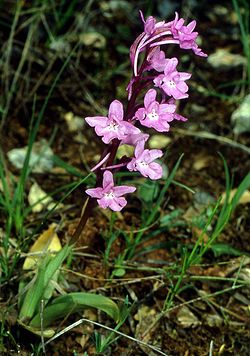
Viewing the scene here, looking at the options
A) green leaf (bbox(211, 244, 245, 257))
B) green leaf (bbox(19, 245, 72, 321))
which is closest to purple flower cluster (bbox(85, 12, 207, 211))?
green leaf (bbox(19, 245, 72, 321))

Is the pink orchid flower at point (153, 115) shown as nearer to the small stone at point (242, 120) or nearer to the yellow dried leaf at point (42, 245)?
the yellow dried leaf at point (42, 245)

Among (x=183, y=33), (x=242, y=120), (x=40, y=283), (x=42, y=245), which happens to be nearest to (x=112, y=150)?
(x=183, y=33)

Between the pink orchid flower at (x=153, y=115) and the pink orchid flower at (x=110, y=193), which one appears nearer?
the pink orchid flower at (x=153, y=115)

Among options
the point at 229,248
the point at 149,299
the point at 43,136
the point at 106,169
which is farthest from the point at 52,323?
the point at 43,136

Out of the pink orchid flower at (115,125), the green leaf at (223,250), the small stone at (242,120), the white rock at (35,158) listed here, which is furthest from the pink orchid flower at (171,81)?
the small stone at (242,120)

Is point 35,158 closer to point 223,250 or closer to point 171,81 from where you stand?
point 223,250

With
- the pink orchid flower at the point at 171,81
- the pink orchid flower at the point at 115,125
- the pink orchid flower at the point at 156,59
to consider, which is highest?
the pink orchid flower at the point at 156,59

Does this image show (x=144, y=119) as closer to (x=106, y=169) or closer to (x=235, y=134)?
(x=106, y=169)
